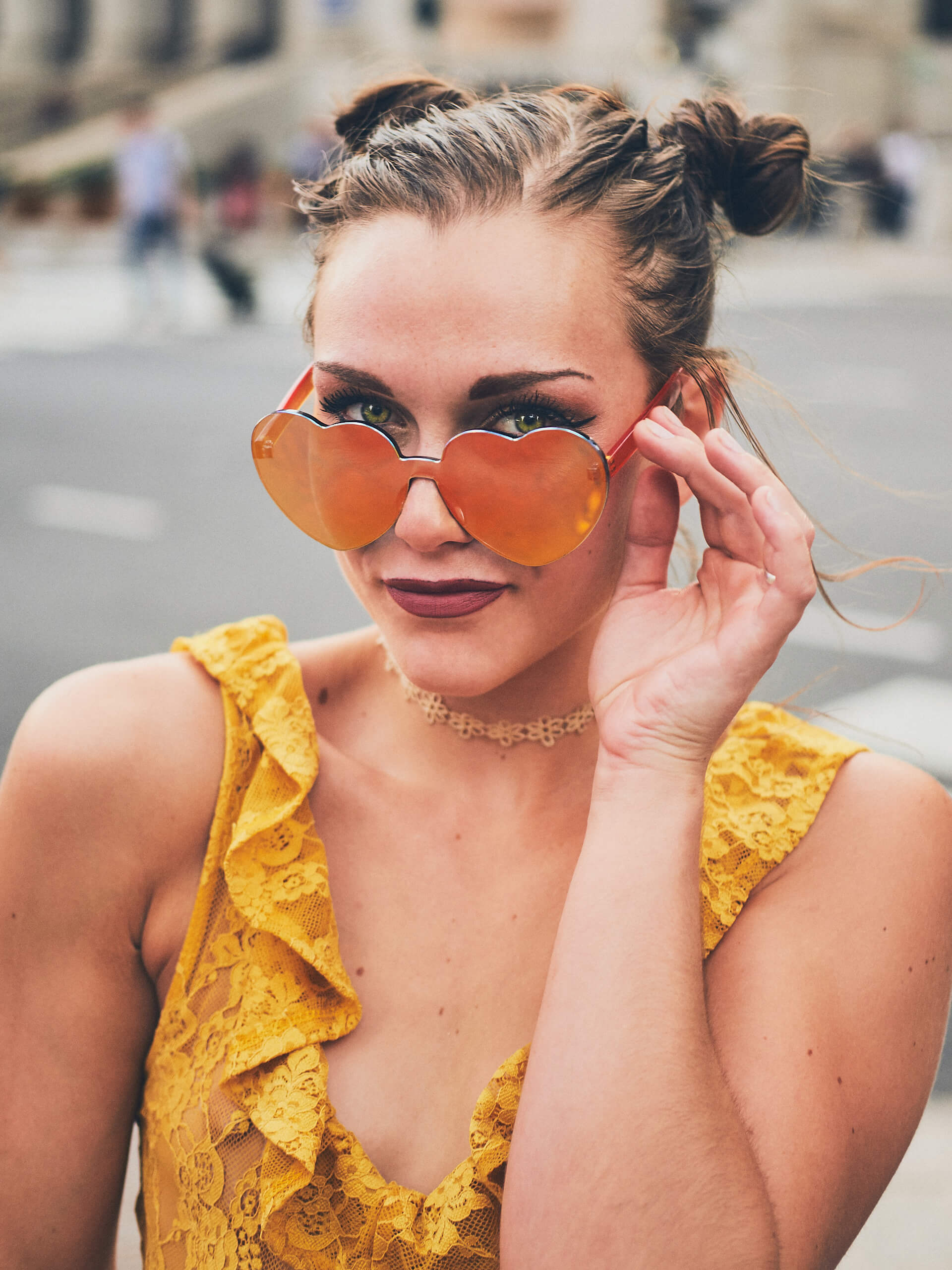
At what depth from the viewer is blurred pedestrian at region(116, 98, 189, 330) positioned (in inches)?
655

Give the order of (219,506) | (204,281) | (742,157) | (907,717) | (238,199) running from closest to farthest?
(742,157)
(907,717)
(219,506)
(204,281)
(238,199)

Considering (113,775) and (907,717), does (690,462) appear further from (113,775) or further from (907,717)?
(907,717)

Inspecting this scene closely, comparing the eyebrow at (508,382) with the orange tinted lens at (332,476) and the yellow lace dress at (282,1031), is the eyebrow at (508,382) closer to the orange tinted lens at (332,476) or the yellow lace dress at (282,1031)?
the orange tinted lens at (332,476)

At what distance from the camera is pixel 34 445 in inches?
423

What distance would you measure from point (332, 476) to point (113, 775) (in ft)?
1.67

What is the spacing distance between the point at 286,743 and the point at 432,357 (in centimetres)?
60

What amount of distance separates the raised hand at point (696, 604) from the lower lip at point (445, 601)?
0.60 ft

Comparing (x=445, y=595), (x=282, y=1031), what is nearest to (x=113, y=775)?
(x=282, y=1031)

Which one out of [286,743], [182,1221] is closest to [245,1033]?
[182,1221]

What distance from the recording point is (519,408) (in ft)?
5.98

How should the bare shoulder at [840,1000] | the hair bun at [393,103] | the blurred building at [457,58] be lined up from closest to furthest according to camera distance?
1. the bare shoulder at [840,1000]
2. the hair bun at [393,103]
3. the blurred building at [457,58]

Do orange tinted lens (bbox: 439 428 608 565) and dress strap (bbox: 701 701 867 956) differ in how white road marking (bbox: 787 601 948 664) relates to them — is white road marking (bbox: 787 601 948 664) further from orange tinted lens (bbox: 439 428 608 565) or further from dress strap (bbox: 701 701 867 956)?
orange tinted lens (bbox: 439 428 608 565)

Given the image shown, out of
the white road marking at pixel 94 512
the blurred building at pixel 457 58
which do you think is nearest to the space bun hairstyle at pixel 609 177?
the white road marking at pixel 94 512

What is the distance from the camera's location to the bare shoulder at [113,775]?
→ 182 centimetres
